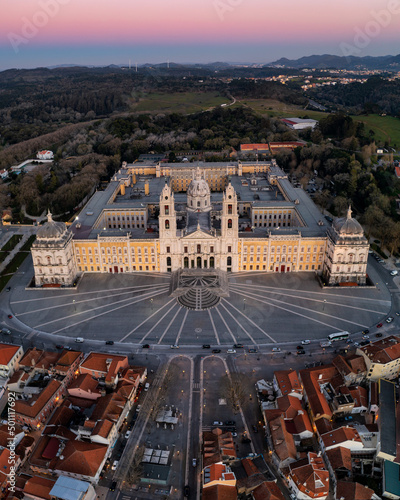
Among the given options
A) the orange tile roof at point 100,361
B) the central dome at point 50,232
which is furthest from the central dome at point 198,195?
the orange tile roof at point 100,361

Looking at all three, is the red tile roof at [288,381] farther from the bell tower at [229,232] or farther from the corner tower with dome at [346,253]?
the bell tower at [229,232]

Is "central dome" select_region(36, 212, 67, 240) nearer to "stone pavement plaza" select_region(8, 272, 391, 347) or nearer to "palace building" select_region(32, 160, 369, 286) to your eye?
"palace building" select_region(32, 160, 369, 286)

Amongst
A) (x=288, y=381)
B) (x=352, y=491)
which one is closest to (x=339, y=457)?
(x=352, y=491)

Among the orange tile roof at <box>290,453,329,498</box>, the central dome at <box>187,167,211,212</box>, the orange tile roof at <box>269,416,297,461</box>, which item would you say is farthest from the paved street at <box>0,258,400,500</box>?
the central dome at <box>187,167,211,212</box>

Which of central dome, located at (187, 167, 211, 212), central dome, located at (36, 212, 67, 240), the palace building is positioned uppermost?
central dome, located at (187, 167, 211, 212)

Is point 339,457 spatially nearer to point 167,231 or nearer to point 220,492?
point 220,492

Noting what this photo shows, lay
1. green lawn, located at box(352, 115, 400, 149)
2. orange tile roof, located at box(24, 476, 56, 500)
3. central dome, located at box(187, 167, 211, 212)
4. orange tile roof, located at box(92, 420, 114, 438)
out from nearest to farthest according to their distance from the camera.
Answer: orange tile roof, located at box(24, 476, 56, 500)
orange tile roof, located at box(92, 420, 114, 438)
central dome, located at box(187, 167, 211, 212)
green lawn, located at box(352, 115, 400, 149)
